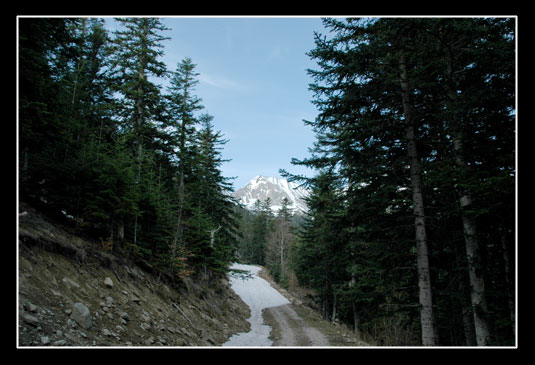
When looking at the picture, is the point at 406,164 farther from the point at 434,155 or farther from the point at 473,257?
the point at 473,257

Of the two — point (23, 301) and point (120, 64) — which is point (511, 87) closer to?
point (23, 301)

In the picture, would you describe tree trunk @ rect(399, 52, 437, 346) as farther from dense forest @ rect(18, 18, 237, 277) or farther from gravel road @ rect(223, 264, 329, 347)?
dense forest @ rect(18, 18, 237, 277)

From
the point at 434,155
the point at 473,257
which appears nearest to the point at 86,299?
the point at 473,257

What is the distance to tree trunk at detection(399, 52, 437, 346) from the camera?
6.59 m

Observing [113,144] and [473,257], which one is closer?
[473,257]

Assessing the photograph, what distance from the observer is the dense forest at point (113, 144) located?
798 cm

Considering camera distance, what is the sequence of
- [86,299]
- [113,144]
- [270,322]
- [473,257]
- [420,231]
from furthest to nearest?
1. [270,322]
2. [113,144]
3. [420,231]
4. [473,257]
5. [86,299]

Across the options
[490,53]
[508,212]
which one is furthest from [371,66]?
[508,212]

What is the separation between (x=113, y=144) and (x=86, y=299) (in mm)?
10955

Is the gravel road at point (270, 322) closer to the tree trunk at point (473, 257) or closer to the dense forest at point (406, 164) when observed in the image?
the dense forest at point (406, 164)

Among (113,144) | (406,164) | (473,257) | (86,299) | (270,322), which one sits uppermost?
(113,144)

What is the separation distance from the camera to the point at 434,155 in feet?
27.5
